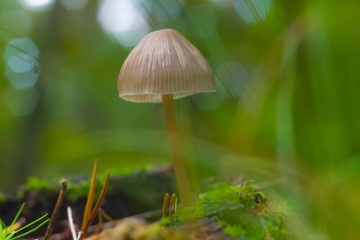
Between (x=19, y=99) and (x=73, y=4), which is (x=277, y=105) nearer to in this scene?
(x=73, y=4)

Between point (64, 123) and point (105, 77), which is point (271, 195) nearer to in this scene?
point (105, 77)

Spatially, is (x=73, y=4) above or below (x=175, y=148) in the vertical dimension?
above

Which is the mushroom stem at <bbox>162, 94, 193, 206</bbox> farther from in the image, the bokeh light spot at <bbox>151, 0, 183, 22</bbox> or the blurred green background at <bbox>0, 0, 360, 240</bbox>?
the bokeh light spot at <bbox>151, 0, 183, 22</bbox>

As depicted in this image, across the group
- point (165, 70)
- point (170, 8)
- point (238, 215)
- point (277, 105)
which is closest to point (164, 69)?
point (165, 70)

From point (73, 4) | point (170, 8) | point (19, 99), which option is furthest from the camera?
point (19, 99)

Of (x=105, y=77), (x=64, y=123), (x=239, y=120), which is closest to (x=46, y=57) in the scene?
(x=105, y=77)

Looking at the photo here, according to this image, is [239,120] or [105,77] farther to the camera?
[105,77]
